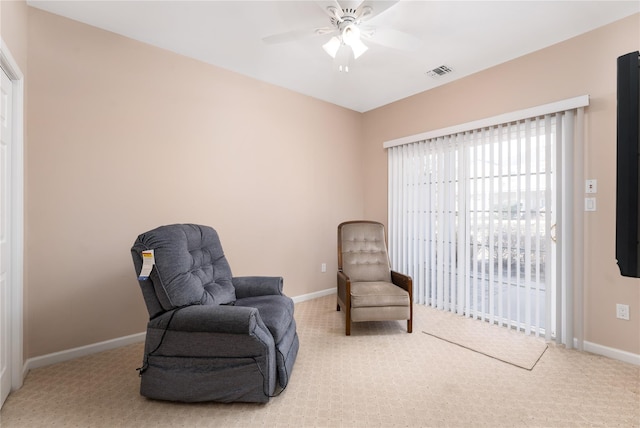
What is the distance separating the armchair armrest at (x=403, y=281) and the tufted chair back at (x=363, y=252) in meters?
0.11

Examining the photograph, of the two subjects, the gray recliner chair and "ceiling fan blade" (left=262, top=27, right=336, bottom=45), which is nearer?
the gray recliner chair

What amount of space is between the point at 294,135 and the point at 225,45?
1.30 meters

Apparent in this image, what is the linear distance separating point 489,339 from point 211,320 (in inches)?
96.2

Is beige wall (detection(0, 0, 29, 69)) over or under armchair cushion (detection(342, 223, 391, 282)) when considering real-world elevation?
over

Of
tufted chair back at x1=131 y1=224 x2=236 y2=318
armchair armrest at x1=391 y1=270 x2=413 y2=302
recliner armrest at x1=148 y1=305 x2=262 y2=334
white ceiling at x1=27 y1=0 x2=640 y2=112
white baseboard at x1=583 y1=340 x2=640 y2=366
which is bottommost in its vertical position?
white baseboard at x1=583 y1=340 x2=640 y2=366

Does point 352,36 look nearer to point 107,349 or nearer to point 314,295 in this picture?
point 314,295

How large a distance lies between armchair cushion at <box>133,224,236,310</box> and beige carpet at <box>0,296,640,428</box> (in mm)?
657

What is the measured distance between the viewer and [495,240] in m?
3.08

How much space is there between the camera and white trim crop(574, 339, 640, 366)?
2281mm

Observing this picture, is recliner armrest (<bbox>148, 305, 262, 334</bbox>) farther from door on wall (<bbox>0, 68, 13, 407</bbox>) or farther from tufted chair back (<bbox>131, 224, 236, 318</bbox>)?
door on wall (<bbox>0, 68, 13, 407</bbox>)

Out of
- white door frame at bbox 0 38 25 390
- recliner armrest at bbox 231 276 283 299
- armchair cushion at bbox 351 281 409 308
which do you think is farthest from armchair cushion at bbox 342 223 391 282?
white door frame at bbox 0 38 25 390

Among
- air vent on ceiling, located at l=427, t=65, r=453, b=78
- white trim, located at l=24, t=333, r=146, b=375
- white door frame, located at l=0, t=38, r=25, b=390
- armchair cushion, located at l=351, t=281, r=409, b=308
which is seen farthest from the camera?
air vent on ceiling, located at l=427, t=65, r=453, b=78

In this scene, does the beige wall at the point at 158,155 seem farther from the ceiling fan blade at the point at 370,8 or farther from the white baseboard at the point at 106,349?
the ceiling fan blade at the point at 370,8

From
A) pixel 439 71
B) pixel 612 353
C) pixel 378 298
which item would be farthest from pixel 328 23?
pixel 612 353
